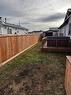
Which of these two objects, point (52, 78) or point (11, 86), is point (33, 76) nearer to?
point (52, 78)

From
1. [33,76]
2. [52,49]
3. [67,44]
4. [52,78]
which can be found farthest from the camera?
[67,44]

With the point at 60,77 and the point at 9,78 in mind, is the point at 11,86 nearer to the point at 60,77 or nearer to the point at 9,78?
the point at 9,78

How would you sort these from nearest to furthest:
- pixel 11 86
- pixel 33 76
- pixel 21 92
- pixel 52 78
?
pixel 21 92 < pixel 11 86 < pixel 52 78 < pixel 33 76

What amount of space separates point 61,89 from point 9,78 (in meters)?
2.09

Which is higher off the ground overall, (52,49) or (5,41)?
(5,41)

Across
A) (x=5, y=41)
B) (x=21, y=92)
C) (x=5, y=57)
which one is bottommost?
(x=21, y=92)

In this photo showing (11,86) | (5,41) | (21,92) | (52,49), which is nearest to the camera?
(21,92)

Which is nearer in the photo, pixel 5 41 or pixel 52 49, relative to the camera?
pixel 5 41

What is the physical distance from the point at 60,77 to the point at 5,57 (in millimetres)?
3623

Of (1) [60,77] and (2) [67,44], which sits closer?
(1) [60,77]

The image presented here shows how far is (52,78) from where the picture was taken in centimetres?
493

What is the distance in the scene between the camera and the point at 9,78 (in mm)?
5059

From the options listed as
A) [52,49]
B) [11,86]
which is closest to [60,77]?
[11,86]

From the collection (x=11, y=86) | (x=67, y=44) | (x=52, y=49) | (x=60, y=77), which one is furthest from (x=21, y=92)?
(x=67, y=44)
